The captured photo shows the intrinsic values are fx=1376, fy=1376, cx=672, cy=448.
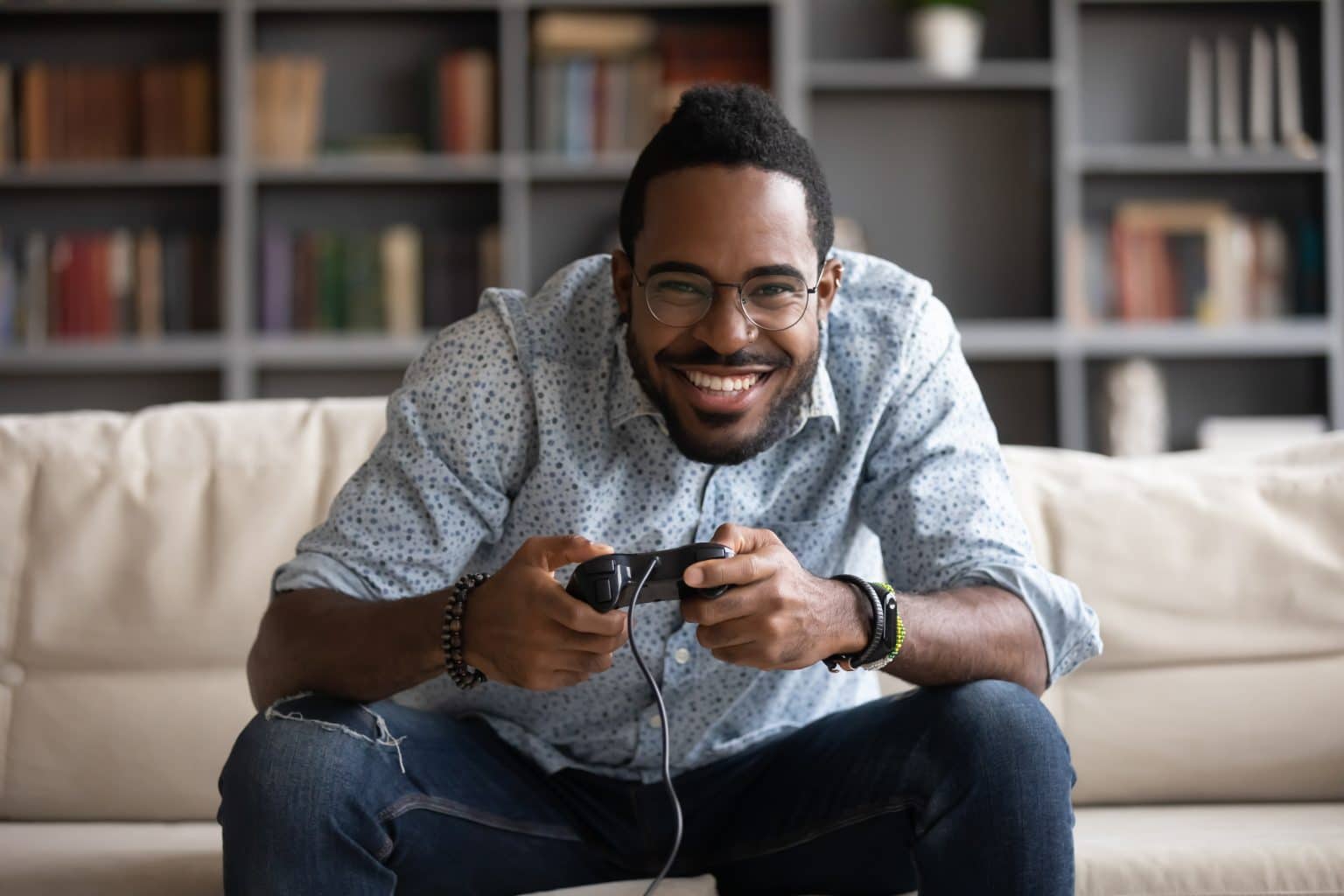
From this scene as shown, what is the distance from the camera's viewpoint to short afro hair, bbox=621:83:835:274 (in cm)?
129

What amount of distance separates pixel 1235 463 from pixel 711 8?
2.21 m

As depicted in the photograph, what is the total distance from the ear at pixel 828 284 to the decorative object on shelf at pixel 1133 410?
90.4 inches

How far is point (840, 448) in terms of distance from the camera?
1.42 meters

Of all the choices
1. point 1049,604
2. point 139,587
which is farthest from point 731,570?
point 139,587

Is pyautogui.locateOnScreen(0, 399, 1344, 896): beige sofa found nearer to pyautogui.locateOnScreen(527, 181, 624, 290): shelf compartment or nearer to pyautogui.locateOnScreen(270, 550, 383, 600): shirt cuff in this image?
pyautogui.locateOnScreen(270, 550, 383, 600): shirt cuff

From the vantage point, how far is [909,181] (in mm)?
3650

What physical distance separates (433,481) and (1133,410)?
8.40 ft

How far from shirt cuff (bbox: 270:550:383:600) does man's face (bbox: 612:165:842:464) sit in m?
0.33

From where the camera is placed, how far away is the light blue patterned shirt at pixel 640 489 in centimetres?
131

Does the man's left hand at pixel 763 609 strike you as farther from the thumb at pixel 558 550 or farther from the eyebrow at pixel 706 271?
the eyebrow at pixel 706 271

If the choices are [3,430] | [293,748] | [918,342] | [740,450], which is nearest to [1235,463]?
[918,342]

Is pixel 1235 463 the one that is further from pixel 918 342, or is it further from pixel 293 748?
pixel 293 748

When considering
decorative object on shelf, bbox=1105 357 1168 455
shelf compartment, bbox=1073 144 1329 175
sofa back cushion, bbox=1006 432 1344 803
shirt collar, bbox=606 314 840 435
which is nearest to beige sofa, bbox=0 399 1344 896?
sofa back cushion, bbox=1006 432 1344 803

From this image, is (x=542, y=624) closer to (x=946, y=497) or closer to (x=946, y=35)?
(x=946, y=497)
